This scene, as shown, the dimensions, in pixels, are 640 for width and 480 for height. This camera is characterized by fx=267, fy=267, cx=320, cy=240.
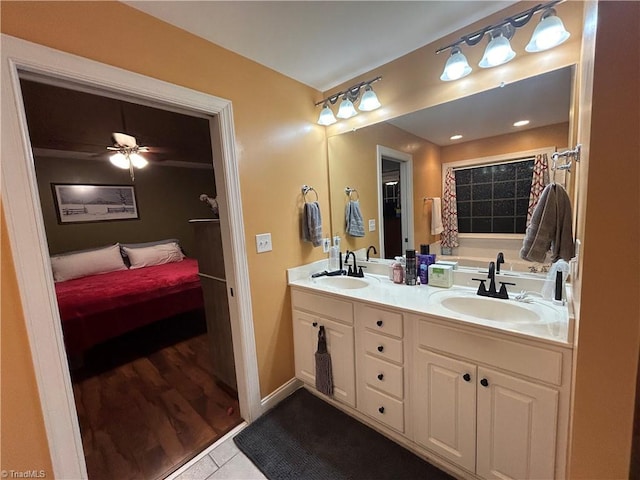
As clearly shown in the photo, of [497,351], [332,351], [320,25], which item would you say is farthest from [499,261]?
[320,25]

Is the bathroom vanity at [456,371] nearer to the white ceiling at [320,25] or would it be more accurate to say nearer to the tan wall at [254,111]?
the tan wall at [254,111]

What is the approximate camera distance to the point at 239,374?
5.83 feet

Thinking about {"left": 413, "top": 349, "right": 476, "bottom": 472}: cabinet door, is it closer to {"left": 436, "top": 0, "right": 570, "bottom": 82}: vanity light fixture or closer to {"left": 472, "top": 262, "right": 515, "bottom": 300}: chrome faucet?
{"left": 472, "top": 262, "right": 515, "bottom": 300}: chrome faucet

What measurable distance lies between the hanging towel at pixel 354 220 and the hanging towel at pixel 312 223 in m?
0.32

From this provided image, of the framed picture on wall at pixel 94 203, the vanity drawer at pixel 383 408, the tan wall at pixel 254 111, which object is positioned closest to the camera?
the tan wall at pixel 254 111

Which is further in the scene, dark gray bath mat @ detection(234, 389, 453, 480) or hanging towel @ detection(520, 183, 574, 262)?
dark gray bath mat @ detection(234, 389, 453, 480)

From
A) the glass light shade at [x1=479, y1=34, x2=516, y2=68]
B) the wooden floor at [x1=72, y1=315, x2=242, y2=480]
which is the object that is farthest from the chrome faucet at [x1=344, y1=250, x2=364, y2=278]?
the glass light shade at [x1=479, y1=34, x2=516, y2=68]

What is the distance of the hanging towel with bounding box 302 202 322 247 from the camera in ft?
6.50

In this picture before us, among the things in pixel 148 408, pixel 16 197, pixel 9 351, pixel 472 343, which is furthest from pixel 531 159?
pixel 148 408

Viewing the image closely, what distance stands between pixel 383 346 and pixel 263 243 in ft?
3.20

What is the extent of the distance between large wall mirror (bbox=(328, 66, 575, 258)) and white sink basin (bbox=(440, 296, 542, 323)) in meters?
0.37

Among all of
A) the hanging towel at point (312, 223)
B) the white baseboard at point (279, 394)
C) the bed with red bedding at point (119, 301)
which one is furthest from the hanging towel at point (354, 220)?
the bed with red bedding at point (119, 301)

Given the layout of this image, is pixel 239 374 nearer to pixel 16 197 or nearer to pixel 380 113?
pixel 16 197

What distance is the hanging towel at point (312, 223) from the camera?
1980mm
